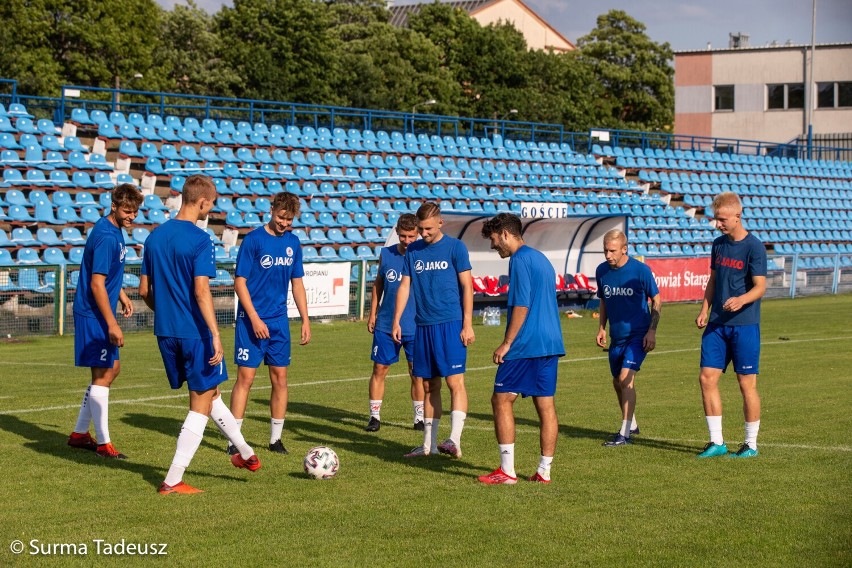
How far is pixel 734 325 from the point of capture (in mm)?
9586

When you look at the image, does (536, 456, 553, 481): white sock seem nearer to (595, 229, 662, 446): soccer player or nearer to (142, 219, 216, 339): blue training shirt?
(595, 229, 662, 446): soccer player

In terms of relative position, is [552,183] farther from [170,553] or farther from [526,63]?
[526,63]

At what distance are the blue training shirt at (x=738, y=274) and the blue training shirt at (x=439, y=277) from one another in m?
2.23

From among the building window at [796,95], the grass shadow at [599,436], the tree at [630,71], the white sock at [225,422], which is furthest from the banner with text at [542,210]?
the tree at [630,71]

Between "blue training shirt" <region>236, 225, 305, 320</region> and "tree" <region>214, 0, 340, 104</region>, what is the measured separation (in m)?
57.3

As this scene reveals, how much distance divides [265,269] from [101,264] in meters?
1.34

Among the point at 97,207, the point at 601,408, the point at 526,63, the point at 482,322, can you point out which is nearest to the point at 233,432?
the point at 601,408

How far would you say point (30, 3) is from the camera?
191 feet

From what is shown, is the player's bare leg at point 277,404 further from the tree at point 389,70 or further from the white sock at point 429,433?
the tree at point 389,70

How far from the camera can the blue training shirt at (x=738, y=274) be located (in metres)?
9.51

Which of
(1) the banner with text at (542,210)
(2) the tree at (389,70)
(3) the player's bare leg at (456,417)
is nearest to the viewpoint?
(3) the player's bare leg at (456,417)

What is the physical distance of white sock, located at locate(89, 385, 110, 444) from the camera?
9.12m

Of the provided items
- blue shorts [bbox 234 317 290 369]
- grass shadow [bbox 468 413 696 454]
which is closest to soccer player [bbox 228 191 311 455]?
blue shorts [bbox 234 317 290 369]

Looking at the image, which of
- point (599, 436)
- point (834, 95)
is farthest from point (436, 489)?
point (834, 95)
